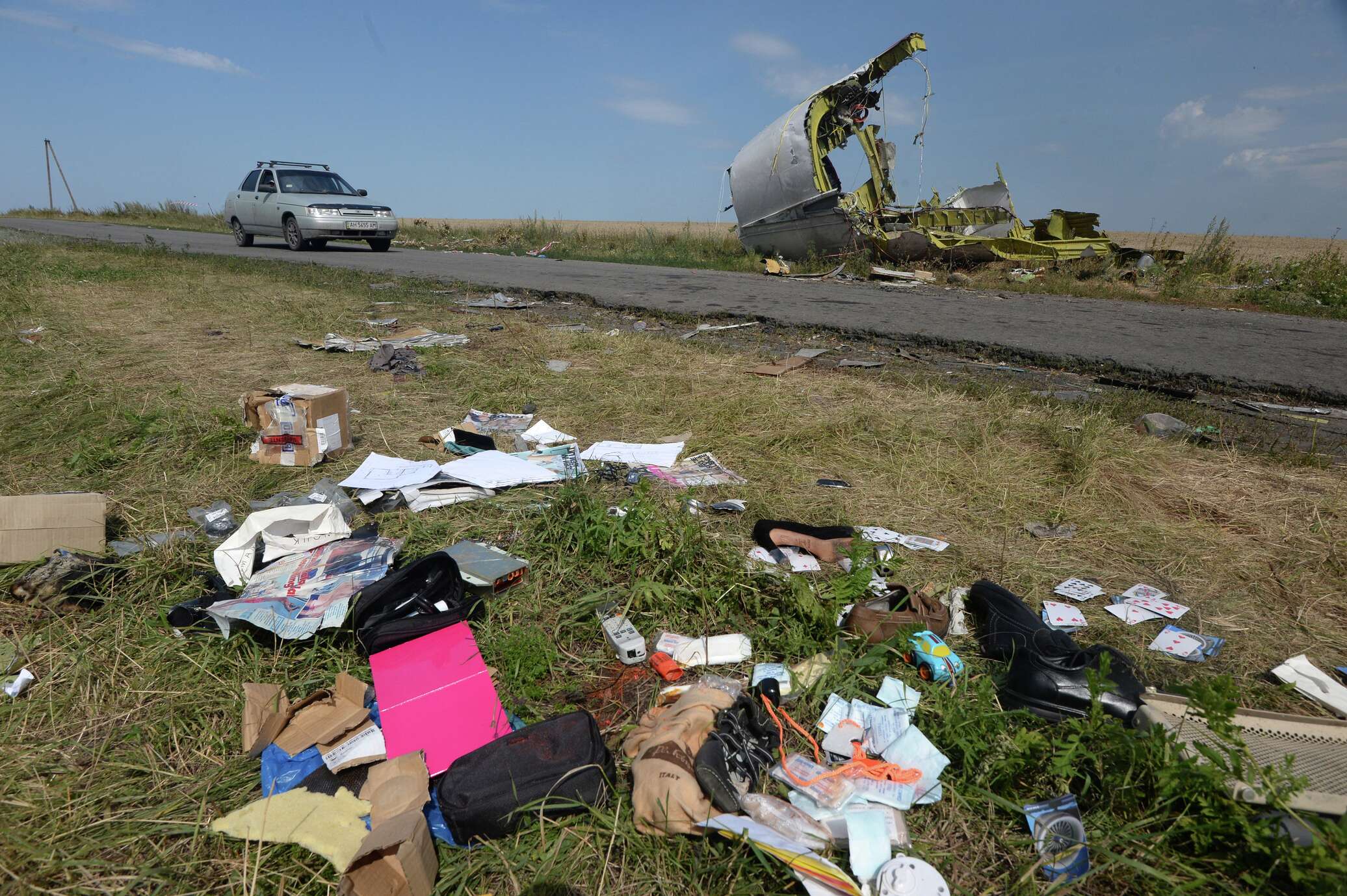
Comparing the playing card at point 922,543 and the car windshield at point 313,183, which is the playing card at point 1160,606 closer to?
the playing card at point 922,543

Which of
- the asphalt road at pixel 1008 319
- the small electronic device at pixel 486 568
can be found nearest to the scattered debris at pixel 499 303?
the asphalt road at pixel 1008 319

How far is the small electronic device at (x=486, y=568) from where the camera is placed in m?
2.31

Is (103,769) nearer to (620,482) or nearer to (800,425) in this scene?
(620,482)

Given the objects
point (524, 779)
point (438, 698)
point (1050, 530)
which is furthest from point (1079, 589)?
point (438, 698)

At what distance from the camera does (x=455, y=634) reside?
2.10m

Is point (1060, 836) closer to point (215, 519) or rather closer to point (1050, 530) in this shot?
point (1050, 530)

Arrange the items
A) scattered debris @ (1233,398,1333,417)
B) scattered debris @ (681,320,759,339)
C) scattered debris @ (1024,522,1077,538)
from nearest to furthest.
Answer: scattered debris @ (1024,522,1077,538), scattered debris @ (1233,398,1333,417), scattered debris @ (681,320,759,339)

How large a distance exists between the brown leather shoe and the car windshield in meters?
14.6

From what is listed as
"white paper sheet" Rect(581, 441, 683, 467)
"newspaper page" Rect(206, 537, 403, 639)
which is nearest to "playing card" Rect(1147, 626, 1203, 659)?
→ "white paper sheet" Rect(581, 441, 683, 467)

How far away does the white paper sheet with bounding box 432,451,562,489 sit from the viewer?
10.3ft

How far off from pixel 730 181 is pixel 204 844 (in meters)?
14.4

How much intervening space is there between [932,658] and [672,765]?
0.87 m

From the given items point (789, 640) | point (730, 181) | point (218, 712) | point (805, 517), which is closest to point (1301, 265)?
point (730, 181)

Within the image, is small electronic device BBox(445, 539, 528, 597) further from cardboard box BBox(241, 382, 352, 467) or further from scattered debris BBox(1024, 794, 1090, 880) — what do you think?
scattered debris BBox(1024, 794, 1090, 880)
